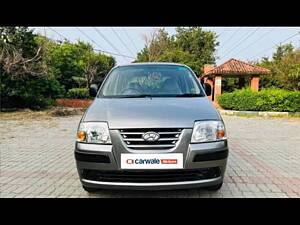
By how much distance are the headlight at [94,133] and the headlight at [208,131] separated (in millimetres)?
930

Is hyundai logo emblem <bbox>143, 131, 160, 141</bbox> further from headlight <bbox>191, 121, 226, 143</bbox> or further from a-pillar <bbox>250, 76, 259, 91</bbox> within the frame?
a-pillar <bbox>250, 76, 259, 91</bbox>

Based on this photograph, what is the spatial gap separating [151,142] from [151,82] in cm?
143

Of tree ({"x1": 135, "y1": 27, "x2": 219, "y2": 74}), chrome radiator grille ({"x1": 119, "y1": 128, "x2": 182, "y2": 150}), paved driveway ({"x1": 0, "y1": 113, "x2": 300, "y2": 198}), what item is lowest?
paved driveway ({"x1": 0, "y1": 113, "x2": 300, "y2": 198})

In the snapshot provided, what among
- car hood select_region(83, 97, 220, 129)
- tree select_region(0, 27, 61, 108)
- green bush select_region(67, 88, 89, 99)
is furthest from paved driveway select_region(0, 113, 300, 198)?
green bush select_region(67, 88, 89, 99)

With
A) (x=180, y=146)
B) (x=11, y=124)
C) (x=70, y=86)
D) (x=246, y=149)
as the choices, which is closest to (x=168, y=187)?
(x=180, y=146)

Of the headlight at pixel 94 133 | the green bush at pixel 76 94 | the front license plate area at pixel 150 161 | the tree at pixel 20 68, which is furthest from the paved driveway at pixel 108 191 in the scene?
the green bush at pixel 76 94

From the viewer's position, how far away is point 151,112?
8.67 ft

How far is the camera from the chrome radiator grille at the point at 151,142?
2.44 m

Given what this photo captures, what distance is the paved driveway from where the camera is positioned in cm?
319

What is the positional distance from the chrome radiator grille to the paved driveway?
0.93m
